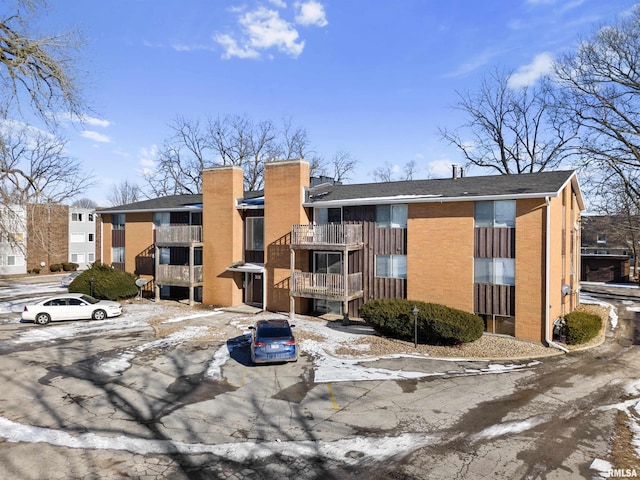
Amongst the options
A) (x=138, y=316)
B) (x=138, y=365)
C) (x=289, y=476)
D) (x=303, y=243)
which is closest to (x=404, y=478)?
(x=289, y=476)

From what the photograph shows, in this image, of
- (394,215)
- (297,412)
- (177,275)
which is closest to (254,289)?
(177,275)

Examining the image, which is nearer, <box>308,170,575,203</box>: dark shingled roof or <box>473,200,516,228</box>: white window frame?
<box>473,200,516,228</box>: white window frame

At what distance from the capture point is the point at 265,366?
14367mm

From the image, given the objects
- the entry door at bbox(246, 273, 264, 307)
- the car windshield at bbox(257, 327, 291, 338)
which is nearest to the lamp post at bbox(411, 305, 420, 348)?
the car windshield at bbox(257, 327, 291, 338)

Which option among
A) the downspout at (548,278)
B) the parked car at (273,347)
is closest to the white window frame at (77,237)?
Result: the parked car at (273,347)

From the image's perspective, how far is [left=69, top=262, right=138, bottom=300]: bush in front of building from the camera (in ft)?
84.9

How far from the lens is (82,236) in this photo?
52.1 meters

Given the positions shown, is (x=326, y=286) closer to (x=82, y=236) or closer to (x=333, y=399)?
(x=333, y=399)

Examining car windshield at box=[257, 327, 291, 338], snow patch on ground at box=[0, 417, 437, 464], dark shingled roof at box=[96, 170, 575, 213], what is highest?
dark shingled roof at box=[96, 170, 575, 213]

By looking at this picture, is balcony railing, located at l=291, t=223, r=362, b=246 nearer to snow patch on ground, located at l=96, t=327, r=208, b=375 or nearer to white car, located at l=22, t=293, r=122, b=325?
snow patch on ground, located at l=96, t=327, r=208, b=375

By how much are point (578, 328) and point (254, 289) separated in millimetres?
17020

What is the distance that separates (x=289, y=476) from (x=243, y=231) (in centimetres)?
1946

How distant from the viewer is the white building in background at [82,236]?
2013 inches

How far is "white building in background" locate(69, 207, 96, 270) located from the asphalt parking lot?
38.2 meters
